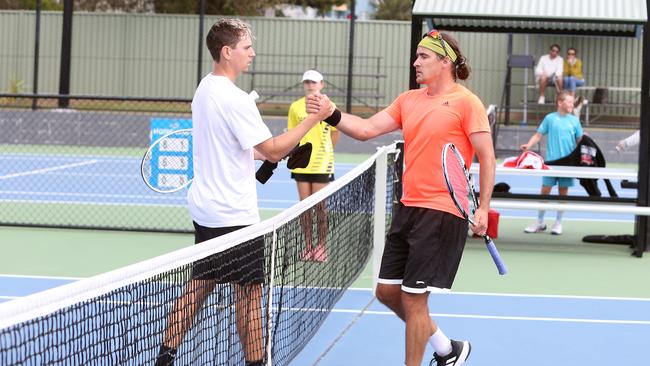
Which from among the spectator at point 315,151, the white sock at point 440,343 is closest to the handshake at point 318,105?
the white sock at point 440,343

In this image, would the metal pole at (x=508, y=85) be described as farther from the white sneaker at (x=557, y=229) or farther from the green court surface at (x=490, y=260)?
the white sneaker at (x=557, y=229)

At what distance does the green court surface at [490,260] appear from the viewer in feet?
33.0

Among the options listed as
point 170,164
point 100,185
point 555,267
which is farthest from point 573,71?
point 170,164

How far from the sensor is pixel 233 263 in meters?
5.55

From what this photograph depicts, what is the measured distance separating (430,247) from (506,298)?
3.48 m

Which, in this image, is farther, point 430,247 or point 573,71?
point 573,71

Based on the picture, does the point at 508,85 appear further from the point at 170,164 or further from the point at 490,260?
the point at 170,164

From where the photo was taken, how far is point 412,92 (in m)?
6.55

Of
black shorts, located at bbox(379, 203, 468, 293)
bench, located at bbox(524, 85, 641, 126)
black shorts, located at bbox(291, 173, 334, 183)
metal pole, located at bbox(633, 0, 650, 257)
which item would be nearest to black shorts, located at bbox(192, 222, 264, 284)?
black shorts, located at bbox(379, 203, 468, 293)

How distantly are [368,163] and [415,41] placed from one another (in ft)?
9.48

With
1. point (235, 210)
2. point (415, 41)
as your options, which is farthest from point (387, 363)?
point (415, 41)

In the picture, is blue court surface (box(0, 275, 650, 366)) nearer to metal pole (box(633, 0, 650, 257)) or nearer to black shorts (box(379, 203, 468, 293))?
black shorts (box(379, 203, 468, 293))

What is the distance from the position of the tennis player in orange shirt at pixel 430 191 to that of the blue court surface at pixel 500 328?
979 mm

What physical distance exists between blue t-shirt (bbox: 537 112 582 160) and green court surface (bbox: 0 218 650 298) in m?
0.92
